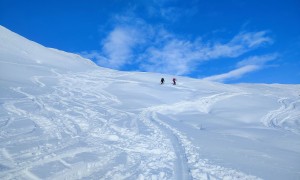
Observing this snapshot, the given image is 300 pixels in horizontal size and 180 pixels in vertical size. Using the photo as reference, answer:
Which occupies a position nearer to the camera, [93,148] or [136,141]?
[93,148]

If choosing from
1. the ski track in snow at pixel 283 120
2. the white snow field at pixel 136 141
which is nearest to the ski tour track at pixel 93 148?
the white snow field at pixel 136 141

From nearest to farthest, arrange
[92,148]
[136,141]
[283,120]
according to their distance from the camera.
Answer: [92,148] < [136,141] < [283,120]

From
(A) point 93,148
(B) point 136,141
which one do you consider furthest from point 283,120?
(A) point 93,148

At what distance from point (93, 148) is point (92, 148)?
1.3 inches

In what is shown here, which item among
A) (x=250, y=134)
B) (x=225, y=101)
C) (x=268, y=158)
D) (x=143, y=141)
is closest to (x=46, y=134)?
(x=143, y=141)

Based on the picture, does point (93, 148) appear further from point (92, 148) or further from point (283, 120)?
point (283, 120)

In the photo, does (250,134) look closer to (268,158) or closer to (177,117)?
(268,158)

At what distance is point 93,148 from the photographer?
28.8 ft

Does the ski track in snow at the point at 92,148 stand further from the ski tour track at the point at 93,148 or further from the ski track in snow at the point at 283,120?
the ski track in snow at the point at 283,120

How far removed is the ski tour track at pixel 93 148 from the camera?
6875 millimetres

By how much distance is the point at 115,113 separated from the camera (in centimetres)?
1580

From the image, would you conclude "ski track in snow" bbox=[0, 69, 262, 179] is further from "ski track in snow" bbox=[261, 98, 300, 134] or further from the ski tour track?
"ski track in snow" bbox=[261, 98, 300, 134]

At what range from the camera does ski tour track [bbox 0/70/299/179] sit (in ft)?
22.6

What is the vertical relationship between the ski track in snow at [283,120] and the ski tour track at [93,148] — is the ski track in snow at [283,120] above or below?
above
